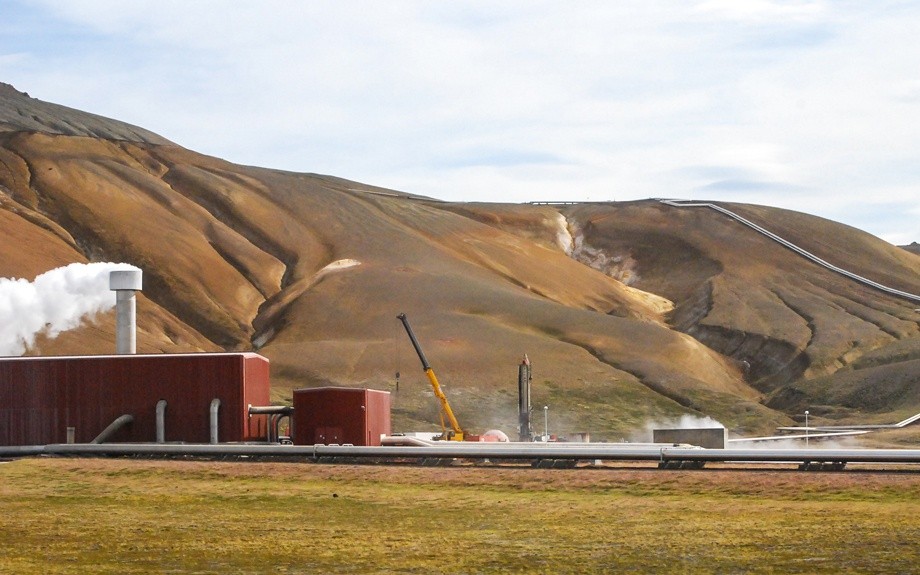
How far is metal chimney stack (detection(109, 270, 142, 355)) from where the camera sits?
193 ft

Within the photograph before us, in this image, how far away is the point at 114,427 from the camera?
4994cm

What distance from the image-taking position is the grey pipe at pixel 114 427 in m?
49.8

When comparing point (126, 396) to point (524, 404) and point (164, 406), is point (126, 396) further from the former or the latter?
point (524, 404)

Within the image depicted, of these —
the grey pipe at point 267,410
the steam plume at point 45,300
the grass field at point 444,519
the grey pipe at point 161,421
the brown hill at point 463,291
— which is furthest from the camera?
the brown hill at point 463,291

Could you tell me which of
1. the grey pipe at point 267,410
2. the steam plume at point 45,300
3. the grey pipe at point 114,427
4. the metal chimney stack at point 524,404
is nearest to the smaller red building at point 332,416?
the grey pipe at point 267,410

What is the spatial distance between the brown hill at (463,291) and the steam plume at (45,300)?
89.8ft

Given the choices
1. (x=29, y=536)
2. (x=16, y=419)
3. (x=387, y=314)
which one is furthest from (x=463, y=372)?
(x=29, y=536)

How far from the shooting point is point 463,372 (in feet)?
392

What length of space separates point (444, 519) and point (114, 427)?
2268cm

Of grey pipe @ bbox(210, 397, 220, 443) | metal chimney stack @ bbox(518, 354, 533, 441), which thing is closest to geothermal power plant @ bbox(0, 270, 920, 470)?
grey pipe @ bbox(210, 397, 220, 443)

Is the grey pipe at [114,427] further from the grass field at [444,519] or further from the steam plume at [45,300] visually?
the steam plume at [45,300]

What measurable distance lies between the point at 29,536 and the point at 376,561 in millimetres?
7747

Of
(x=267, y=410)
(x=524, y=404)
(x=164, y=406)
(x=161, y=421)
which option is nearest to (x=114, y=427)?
(x=161, y=421)

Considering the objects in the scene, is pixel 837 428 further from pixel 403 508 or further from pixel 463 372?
pixel 403 508
